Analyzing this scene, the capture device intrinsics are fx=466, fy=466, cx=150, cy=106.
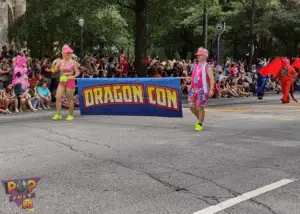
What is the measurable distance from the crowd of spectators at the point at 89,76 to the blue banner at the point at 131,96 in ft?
1.73

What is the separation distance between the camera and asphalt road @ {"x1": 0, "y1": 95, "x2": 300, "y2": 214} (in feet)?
15.5

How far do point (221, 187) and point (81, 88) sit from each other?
7.00 m

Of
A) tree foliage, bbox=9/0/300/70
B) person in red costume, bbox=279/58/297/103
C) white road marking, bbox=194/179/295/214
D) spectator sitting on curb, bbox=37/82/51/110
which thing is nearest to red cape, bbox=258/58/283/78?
person in red costume, bbox=279/58/297/103

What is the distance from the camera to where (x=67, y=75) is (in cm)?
1109

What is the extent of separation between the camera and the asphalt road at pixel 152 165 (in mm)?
4723

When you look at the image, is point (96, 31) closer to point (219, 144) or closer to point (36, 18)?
point (36, 18)

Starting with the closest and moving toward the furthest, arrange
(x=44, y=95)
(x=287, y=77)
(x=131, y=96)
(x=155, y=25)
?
1. (x=131, y=96)
2. (x=44, y=95)
3. (x=287, y=77)
4. (x=155, y=25)

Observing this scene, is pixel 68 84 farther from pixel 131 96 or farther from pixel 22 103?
pixel 22 103

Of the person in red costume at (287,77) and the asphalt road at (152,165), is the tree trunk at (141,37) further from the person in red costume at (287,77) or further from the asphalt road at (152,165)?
the asphalt road at (152,165)

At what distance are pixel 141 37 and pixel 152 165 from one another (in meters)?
13.8

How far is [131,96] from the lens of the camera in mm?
11336

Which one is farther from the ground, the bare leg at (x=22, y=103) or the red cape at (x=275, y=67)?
the red cape at (x=275, y=67)

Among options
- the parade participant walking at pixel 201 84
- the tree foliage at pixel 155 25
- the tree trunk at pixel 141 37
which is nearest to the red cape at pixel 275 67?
the tree foliage at pixel 155 25

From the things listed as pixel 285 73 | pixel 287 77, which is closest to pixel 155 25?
pixel 285 73
